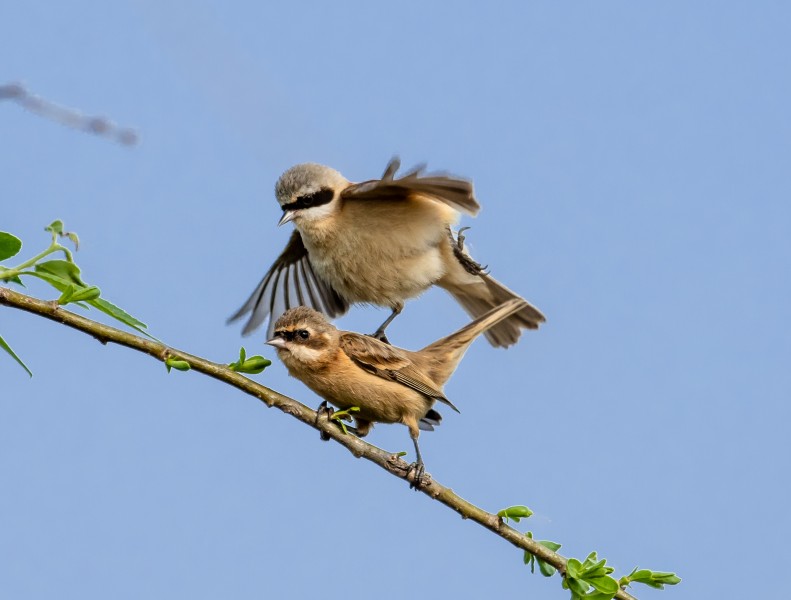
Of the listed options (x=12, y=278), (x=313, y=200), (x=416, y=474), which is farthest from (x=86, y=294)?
(x=313, y=200)

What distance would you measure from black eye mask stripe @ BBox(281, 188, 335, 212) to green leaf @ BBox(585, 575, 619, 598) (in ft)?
13.3

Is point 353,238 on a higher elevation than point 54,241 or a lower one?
higher

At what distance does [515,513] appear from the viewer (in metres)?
3.27

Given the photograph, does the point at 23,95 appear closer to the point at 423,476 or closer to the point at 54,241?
the point at 54,241

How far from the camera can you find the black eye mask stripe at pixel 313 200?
266 inches

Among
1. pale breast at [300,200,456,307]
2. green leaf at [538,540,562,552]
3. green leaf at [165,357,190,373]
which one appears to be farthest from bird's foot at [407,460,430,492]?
pale breast at [300,200,456,307]

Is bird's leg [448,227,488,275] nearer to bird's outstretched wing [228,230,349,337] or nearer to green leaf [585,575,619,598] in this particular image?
bird's outstretched wing [228,230,349,337]

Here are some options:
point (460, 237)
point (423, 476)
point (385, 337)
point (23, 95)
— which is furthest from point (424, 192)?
point (23, 95)

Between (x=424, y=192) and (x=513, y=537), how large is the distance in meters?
2.99

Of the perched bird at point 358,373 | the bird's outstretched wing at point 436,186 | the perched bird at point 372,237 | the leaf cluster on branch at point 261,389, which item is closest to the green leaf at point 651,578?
the leaf cluster on branch at point 261,389

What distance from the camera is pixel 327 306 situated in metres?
7.26

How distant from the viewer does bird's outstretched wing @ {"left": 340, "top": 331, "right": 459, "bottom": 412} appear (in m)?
4.82

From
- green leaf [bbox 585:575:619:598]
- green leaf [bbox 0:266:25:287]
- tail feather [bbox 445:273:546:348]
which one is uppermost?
tail feather [bbox 445:273:546:348]

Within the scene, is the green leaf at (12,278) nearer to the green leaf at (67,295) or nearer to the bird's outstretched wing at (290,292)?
the green leaf at (67,295)
